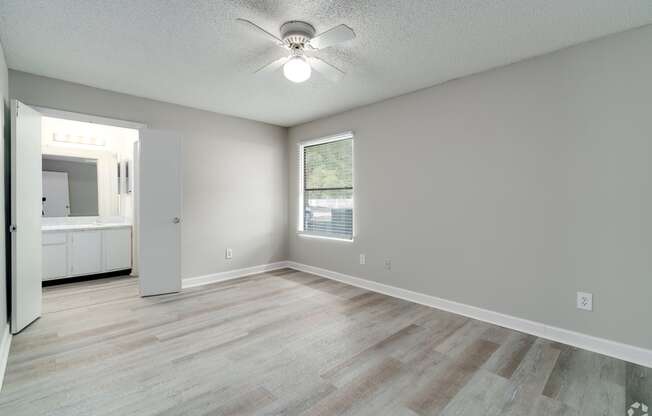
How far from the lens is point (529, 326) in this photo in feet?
8.67

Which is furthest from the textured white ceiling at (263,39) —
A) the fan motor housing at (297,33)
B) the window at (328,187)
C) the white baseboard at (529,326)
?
the white baseboard at (529,326)

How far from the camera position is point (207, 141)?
430 cm

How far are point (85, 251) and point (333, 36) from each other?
4.58 meters

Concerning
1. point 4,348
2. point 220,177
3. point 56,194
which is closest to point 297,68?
point 220,177

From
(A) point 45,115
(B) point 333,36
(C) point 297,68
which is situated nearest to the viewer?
(B) point 333,36

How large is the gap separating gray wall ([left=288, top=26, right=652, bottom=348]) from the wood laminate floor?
0.41 metres

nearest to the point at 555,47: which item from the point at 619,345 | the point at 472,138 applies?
the point at 472,138

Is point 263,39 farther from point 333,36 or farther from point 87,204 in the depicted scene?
point 87,204

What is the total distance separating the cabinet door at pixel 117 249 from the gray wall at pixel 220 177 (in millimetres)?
1384

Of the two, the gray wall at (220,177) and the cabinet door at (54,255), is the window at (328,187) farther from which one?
the cabinet door at (54,255)

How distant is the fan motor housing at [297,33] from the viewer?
2.16 metres

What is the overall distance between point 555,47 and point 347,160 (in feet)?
8.36

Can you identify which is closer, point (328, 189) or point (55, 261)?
point (55, 261)

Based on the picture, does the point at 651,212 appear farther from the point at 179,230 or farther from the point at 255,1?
the point at 179,230
